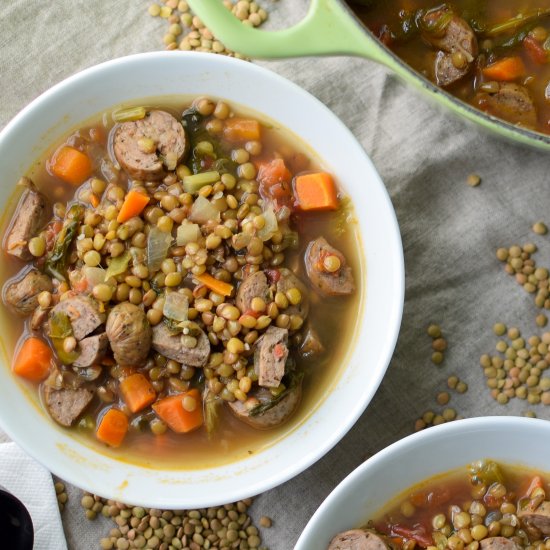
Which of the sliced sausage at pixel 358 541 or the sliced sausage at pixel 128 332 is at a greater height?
the sliced sausage at pixel 128 332

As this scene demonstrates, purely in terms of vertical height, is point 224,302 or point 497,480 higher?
point 224,302

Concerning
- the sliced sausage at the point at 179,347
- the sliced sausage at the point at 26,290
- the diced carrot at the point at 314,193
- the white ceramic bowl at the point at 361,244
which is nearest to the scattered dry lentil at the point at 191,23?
the white ceramic bowl at the point at 361,244

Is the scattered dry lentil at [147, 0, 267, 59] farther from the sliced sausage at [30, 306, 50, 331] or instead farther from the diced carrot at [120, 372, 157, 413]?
the diced carrot at [120, 372, 157, 413]

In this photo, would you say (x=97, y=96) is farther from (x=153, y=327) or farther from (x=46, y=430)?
(x=46, y=430)

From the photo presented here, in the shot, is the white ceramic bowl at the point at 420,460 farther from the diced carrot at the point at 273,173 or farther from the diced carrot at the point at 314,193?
the diced carrot at the point at 273,173

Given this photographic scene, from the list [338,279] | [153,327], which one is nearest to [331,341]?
[338,279]

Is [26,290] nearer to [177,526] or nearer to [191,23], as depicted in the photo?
[177,526]

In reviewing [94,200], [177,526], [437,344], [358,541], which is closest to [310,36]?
[94,200]
